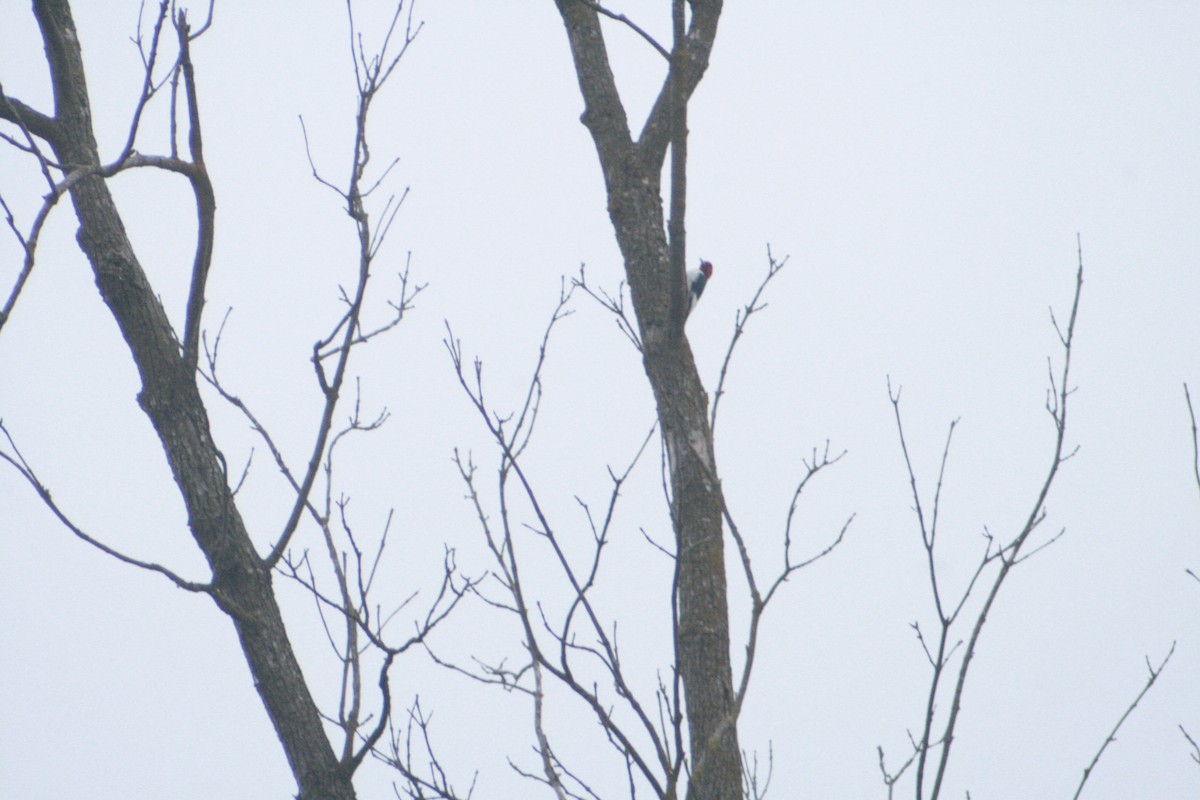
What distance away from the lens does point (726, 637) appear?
2363 millimetres

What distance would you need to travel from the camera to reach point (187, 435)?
7.12 ft

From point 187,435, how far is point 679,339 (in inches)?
43.3

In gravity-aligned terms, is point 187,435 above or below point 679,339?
below

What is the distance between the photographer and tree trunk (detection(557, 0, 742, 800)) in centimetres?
210

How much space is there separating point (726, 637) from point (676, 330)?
709mm

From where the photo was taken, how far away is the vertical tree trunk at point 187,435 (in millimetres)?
2072

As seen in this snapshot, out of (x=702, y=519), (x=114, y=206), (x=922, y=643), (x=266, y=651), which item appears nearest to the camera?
(x=922, y=643)

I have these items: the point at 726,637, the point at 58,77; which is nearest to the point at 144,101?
the point at 58,77

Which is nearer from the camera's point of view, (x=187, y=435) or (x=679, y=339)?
(x=187, y=435)

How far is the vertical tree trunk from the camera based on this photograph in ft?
6.80

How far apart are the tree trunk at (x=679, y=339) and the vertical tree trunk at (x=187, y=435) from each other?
722 mm

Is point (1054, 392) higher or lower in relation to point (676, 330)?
lower

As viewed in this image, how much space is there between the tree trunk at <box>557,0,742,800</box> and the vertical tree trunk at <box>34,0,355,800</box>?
72 cm

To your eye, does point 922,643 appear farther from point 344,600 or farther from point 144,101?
point 144,101
